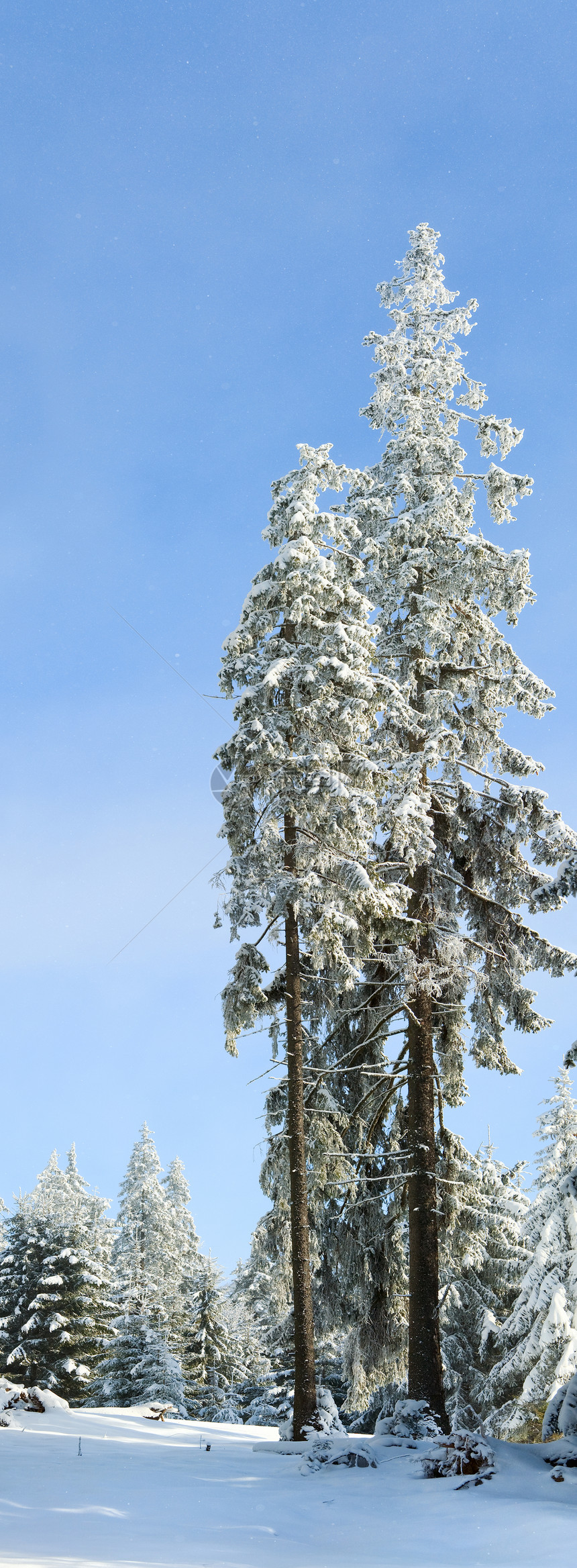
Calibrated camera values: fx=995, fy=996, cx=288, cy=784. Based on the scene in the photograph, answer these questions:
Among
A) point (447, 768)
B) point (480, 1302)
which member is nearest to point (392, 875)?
point (447, 768)

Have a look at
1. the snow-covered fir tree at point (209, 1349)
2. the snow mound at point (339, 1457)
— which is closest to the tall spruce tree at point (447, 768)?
the snow mound at point (339, 1457)

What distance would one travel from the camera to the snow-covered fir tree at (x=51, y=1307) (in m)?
32.6

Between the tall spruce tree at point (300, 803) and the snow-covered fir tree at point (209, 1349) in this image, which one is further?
the snow-covered fir tree at point (209, 1349)

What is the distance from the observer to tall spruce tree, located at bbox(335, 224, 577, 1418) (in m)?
15.4

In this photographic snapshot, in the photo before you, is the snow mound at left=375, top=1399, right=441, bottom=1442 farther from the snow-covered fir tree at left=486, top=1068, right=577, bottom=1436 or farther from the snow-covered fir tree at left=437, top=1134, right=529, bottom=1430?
the snow-covered fir tree at left=437, top=1134, right=529, bottom=1430

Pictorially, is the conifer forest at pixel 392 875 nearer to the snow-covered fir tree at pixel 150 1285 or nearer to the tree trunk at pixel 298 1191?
the tree trunk at pixel 298 1191

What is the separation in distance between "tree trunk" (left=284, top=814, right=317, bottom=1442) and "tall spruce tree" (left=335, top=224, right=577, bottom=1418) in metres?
1.55

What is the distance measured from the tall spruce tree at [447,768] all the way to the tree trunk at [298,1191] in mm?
1553

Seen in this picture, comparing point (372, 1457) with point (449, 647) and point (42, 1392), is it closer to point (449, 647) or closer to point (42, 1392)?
point (42, 1392)

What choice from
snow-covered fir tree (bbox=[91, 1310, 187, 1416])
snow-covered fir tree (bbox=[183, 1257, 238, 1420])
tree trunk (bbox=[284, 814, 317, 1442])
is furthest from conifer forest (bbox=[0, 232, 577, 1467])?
snow-covered fir tree (bbox=[183, 1257, 238, 1420])

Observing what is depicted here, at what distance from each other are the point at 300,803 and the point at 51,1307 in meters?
26.3

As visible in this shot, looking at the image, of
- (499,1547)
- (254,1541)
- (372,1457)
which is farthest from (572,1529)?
(372,1457)

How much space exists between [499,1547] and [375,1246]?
959 cm

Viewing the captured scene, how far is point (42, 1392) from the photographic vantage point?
62.1 feet
